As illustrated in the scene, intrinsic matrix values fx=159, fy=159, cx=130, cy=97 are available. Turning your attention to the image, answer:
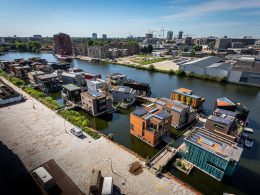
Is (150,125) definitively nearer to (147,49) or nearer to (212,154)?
(212,154)

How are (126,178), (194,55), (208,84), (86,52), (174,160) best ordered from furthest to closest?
(86,52)
(194,55)
(208,84)
(174,160)
(126,178)

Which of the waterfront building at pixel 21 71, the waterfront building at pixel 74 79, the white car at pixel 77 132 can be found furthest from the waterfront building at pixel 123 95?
the waterfront building at pixel 21 71

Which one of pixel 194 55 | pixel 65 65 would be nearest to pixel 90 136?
pixel 65 65

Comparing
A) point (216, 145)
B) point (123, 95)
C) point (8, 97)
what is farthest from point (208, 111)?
point (8, 97)

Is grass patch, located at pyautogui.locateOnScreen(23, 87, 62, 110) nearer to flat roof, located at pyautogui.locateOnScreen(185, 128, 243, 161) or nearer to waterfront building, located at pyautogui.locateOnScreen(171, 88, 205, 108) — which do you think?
waterfront building, located at pyautogui.locateOnScreen(171, 88, 205, 108)

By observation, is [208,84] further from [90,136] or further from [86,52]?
[86,52]

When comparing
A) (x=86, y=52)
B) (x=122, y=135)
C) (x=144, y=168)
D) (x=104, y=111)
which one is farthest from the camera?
(x=86, y=52)
